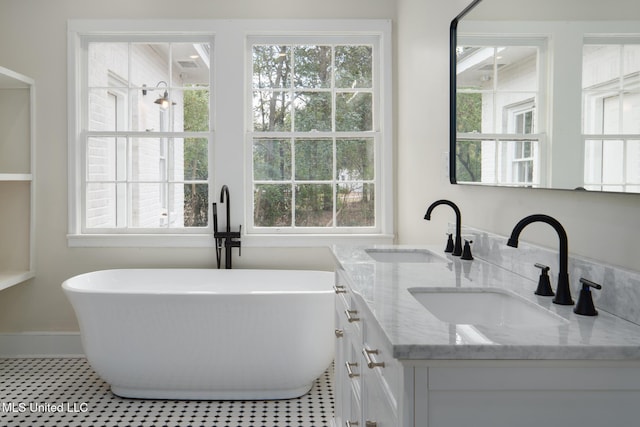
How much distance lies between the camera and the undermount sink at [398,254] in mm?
2537

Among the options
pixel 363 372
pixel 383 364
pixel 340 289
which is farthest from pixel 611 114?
pixel 340 289

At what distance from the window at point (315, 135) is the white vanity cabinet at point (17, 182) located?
5.22 feet

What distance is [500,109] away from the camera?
2.18 m

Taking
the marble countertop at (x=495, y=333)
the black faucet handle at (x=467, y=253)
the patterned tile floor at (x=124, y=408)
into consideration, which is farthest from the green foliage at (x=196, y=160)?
the marble countertop at (x=495, y=333)

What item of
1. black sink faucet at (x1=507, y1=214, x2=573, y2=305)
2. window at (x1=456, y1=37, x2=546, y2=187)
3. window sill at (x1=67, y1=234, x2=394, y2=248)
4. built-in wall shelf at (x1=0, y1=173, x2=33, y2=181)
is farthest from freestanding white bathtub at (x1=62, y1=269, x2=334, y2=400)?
black sink faucet at (x1=507, y1=214, x2=573, y2=305)

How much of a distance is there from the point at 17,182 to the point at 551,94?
3.64 m

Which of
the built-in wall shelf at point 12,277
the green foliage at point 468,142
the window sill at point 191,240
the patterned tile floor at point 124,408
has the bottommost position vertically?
the patterned tile floor at point 124,408

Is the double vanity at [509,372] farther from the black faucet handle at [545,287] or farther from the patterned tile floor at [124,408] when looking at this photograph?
the patterned tile floor at [124,408]

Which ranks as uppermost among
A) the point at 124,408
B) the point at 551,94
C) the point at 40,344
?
the point at 551,94

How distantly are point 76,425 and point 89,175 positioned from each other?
1.88 meters

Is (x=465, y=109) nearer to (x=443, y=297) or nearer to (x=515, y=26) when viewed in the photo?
(x=515, y=26)

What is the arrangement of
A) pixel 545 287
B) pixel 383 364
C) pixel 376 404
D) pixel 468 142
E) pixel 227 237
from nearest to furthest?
1. pixel 383 364
2. pixel 376 404
3. pixel 545 287
4. pixel 468 142
5. pixel 227 237

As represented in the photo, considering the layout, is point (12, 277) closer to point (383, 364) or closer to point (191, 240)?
point (191, 240)

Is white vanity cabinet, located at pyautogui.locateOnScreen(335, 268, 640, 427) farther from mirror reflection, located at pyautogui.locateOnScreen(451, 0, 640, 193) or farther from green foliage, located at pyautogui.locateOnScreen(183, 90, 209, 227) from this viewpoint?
green foliage, located at pyautogui.locateOnScreen(183, 90, 209, 227)
